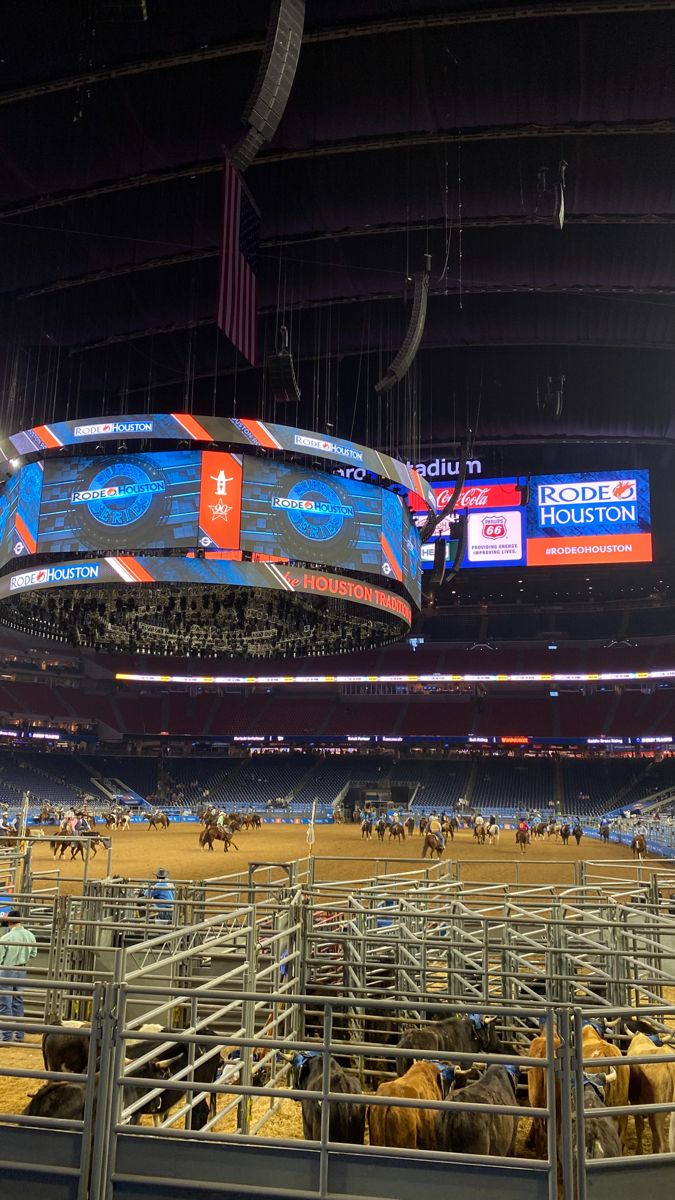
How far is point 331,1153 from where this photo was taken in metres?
4.45

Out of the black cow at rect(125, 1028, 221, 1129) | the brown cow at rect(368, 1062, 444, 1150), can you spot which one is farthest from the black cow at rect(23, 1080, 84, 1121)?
the brown cow at rect(368, 1062, 444, 1150)

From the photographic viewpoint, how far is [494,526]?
162 feet

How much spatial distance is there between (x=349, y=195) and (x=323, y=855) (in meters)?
20.5

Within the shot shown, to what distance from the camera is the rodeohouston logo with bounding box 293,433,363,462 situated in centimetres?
1831

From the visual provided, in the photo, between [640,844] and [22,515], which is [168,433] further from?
[640,844]

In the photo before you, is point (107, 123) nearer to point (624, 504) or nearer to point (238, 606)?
point (238, 606)

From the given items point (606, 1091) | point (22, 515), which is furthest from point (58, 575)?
point (606, 1091)

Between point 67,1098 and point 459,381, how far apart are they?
3542 cm

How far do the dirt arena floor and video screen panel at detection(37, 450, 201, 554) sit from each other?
7.39 m

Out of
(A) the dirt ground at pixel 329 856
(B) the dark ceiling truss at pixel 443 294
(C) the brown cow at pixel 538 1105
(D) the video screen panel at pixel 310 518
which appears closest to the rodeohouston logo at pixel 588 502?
(B) the dark ceiling truss at pixel 443 294

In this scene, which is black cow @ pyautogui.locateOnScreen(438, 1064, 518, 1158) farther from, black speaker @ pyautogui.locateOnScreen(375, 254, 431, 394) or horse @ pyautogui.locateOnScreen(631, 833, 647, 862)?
horse @ pyautogui.locateOnScreen(631, 833, 647, 862)

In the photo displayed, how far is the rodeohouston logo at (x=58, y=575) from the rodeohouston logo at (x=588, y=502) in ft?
117

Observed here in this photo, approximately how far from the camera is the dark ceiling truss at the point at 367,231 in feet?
77.9

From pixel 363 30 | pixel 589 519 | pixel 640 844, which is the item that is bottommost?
pixel 640 844
